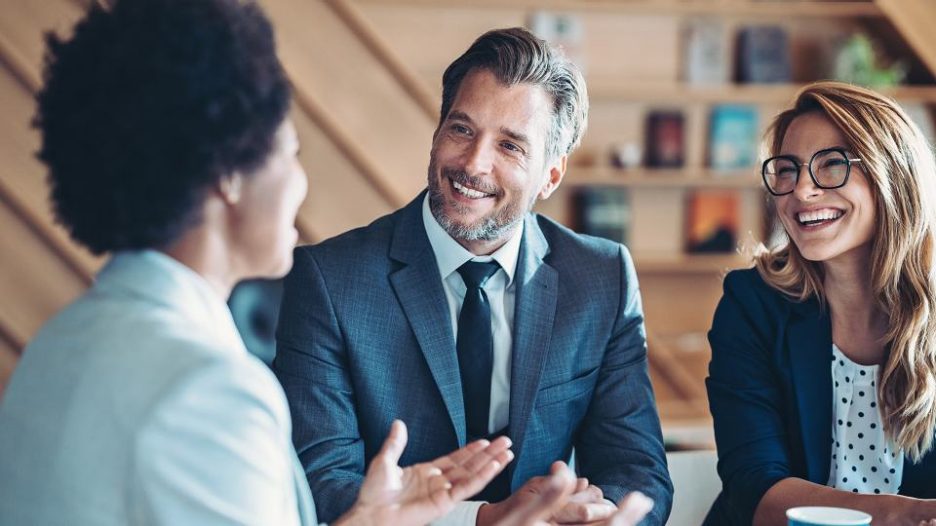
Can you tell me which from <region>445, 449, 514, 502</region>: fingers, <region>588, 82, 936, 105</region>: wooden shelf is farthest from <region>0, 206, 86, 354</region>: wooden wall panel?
<region>445, 449, 514, 502</region>: fingers

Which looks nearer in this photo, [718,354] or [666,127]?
[718,354]

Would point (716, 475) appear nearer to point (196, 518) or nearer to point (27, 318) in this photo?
point (196, 518)

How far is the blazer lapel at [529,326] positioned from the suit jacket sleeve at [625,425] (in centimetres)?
15

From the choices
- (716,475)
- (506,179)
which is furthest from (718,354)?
(506,179)

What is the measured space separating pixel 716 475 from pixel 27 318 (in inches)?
119

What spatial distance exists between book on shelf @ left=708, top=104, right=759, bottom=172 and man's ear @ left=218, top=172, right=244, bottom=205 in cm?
425

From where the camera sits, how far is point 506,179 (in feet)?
6.75

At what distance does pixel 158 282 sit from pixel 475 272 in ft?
3.26

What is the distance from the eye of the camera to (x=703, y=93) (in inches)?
196

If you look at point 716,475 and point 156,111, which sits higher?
point 156,111

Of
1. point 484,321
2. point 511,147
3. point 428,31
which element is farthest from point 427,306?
point 428,31

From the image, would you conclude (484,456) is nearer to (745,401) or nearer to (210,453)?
(210,453)

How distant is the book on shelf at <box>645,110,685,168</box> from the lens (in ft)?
16.6

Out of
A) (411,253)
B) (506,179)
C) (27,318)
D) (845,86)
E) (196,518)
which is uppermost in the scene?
(845,86)
